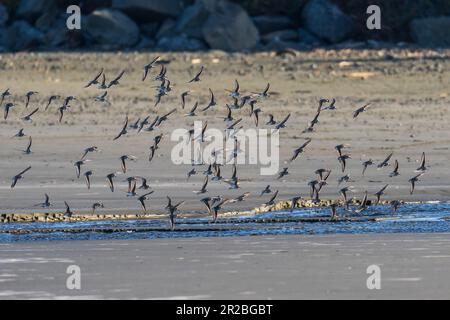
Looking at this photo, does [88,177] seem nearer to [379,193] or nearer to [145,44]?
[379,193]

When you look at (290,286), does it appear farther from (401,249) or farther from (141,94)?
(141,94)

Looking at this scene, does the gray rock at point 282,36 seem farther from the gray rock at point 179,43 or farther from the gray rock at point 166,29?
the gray rock at point 166,29

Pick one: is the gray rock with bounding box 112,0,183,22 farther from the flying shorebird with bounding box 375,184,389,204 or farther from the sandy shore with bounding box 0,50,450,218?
the flying shorebird with bounding box 375,184,389,204

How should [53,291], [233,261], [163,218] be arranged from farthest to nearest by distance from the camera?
[163,218] < [233,261] < [53,291]

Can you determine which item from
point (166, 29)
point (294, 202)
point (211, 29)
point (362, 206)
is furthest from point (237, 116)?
point (166, 29)

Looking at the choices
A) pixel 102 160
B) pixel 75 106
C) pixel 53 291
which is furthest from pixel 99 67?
pixel 53 291
